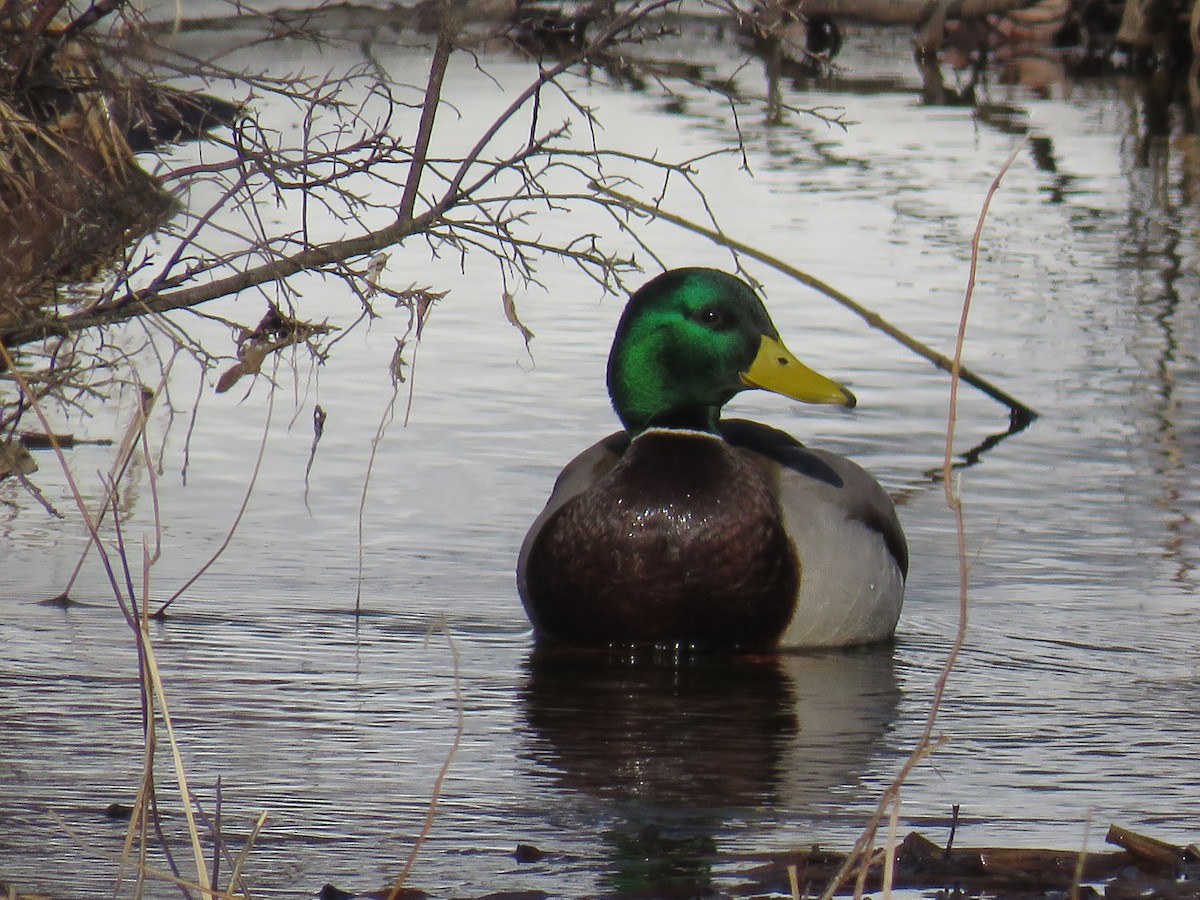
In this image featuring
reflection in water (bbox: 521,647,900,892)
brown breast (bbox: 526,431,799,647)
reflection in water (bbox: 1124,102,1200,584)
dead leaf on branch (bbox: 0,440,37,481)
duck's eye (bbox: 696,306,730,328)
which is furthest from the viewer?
reflection in water (bbox: 1124,102,1200,584)

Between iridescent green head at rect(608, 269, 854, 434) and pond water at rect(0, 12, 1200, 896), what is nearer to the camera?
pond water at rect(0, 12, 1200, 896)

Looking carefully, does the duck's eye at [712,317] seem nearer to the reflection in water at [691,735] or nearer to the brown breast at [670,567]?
the brown breast at [670,567]

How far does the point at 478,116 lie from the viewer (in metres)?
15.2

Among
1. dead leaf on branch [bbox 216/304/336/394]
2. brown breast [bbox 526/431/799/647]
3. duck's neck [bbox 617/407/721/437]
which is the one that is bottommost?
brown breast [bbox 526/431/799/647]

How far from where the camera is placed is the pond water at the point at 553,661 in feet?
13.1

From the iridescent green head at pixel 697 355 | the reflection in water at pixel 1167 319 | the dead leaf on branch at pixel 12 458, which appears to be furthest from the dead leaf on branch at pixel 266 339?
the reflection in water at pixel 1167 319

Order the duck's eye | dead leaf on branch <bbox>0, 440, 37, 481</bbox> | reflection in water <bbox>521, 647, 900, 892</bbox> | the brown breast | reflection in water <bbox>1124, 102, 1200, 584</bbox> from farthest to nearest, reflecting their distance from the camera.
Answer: reflection in water <bbox>1124, 102, 1200, 584</bbox>, the duck's eye, the brown breast, dead leaf on branch <bbox>0, 440, 37, 481</bbox>, reflection in water <bbox>521, 647, 900, 892</bbox>

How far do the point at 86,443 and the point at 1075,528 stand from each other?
304 centimetres

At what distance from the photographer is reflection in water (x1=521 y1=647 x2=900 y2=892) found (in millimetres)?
3949

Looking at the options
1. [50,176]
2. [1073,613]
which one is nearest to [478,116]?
[1073,613]

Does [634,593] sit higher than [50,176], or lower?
lower

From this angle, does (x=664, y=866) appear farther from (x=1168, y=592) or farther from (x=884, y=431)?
(x=884, y=431)

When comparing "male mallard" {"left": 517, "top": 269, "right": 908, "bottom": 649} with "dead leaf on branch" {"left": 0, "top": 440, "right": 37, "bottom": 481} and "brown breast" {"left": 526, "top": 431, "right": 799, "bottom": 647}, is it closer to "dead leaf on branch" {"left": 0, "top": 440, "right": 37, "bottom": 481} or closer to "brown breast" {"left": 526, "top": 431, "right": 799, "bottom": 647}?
"brown breast" {"left": 526, "top": 431, "right": 799, "bottom": 647}

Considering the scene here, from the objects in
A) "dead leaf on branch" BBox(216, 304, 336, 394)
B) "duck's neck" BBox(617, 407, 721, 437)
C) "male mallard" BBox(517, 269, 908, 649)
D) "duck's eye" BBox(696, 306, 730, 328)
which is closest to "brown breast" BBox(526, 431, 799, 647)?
"male mallard" BBox(517, 269, 908, 649)
